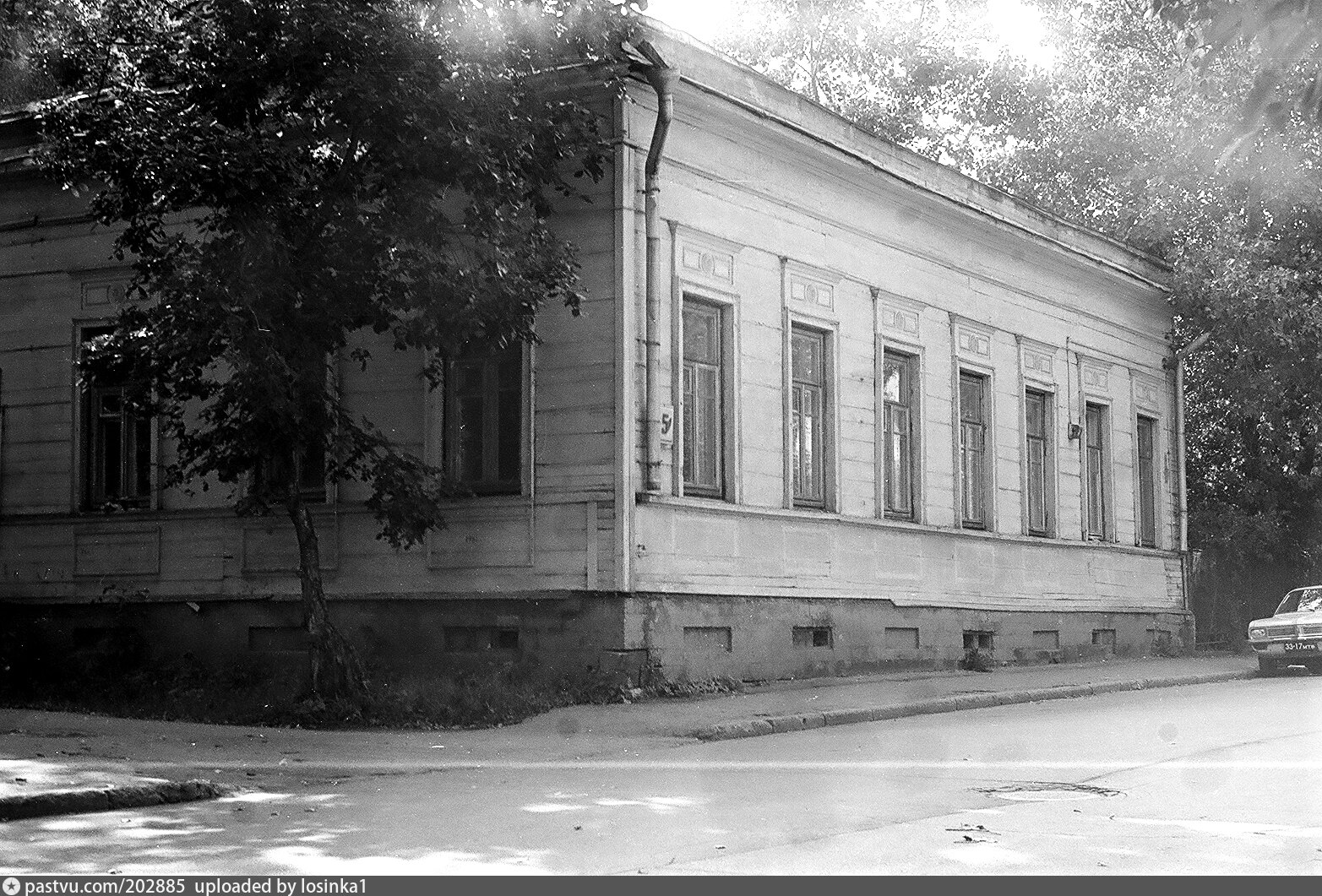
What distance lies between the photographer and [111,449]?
70.4ft

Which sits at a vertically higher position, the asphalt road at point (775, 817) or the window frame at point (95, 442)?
the window frame at point (95, 442)

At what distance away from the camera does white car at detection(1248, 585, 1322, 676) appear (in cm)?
2595

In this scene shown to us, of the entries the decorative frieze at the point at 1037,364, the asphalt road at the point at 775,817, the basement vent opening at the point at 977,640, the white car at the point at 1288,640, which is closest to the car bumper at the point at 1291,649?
the white car at the point at 1288,640

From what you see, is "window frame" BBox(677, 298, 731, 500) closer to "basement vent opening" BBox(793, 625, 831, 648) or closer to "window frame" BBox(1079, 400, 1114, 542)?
"basement vent opening" BBox(793, 625, 831, 648)

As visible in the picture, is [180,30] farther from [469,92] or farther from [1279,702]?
[1279,702]

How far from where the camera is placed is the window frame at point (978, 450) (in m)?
24.9

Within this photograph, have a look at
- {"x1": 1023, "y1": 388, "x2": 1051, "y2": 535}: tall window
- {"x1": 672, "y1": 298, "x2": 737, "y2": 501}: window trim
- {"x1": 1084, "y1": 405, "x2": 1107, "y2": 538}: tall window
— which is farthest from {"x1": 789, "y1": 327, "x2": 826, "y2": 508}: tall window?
{"x1": 1084, "y1": 405, "x2": 1107, "y2": 538}: tall window

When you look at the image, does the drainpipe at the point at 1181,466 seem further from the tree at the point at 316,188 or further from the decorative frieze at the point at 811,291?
the tree at the point at 316,188

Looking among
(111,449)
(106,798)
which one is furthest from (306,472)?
(106,798)

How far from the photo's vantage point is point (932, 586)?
930 inches

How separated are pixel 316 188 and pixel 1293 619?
697 inches

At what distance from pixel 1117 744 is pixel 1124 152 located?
2623 centimetres
